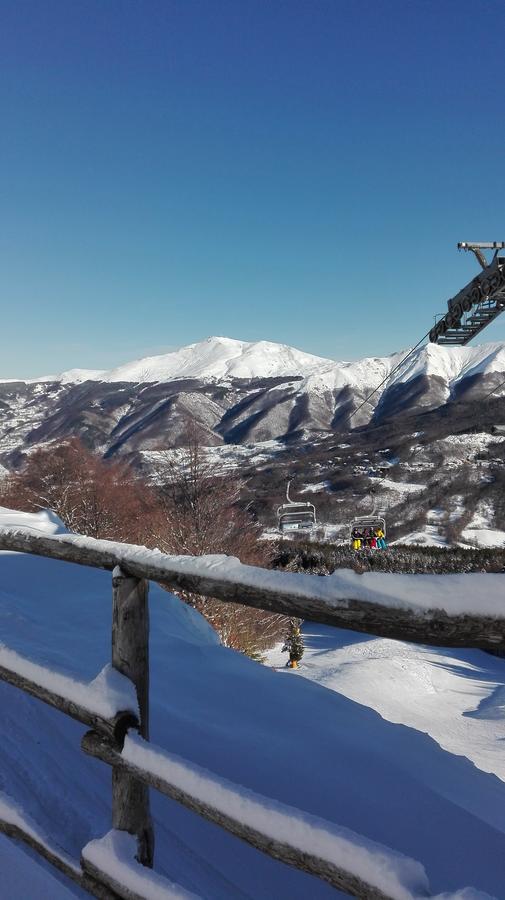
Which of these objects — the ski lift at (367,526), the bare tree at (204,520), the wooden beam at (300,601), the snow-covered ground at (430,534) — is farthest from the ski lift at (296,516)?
the snow-covered ground at (430,534)

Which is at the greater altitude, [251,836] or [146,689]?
[146,689]

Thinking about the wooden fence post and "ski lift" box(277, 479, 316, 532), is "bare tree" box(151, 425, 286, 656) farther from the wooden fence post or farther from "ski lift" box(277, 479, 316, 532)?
the wooden fence post

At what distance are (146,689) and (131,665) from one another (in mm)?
125

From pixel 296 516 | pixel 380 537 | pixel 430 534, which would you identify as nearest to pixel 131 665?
pixel 296 516

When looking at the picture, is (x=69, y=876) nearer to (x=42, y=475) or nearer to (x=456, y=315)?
(x=456, y=315)

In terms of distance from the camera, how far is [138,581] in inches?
73.8

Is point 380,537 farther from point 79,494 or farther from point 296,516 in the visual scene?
point 79,494

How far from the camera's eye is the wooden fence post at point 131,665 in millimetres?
1844

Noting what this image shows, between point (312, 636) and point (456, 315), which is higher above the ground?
point (456, 315)

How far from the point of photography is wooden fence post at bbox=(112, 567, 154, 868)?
6.05 feet

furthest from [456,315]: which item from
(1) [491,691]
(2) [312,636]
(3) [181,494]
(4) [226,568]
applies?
(2) [312,636]

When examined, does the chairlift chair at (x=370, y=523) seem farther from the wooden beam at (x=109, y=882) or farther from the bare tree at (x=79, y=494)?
the wooden beam at (x=109, y=882)

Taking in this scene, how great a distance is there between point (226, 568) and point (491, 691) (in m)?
19.9

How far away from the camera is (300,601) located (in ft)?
4.76
